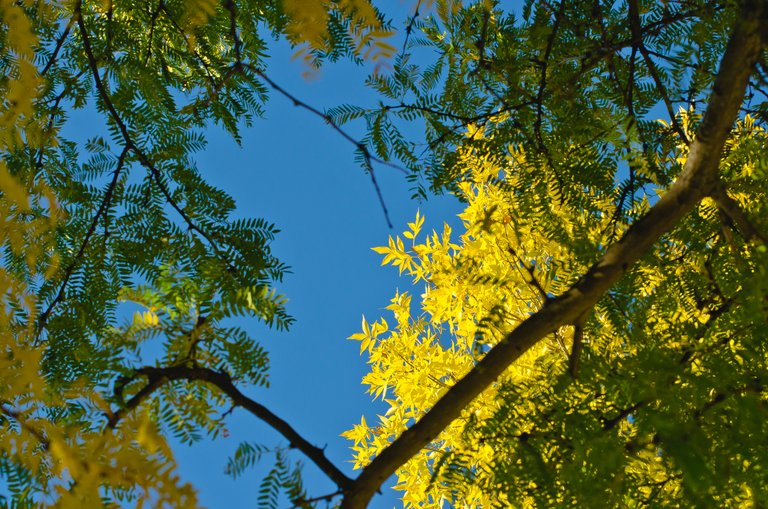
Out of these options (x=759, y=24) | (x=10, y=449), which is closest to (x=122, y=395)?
(x=10, y=449)

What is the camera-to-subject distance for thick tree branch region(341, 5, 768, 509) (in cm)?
68

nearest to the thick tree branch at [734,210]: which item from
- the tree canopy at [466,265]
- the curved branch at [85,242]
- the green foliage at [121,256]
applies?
the tree canopy at [466,265]

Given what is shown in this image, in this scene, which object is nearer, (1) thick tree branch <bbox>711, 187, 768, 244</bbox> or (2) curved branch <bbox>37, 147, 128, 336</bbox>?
(1) thick tree branch <bbox>711, 187, 768, 244</bbox>

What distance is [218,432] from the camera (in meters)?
0.70

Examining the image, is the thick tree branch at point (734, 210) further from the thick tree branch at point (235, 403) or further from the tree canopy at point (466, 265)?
the thick tree branch at point (235, 403)

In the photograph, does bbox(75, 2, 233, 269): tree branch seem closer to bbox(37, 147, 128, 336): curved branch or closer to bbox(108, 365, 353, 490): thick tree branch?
bbox(37, 147, 128, 336): curved branch

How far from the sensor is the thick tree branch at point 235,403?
61 cm

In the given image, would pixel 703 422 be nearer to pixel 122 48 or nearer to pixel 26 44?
pixel 26 44

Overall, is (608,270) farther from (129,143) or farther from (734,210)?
(129,143)

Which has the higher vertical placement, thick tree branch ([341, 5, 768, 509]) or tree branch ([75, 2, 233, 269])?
tree branch ([75, 2, 233, 269])

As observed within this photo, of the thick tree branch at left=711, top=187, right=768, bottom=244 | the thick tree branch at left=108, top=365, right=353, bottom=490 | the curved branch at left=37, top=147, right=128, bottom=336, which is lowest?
the thick tree branch at left=108, top=365, right=353, bottom=490

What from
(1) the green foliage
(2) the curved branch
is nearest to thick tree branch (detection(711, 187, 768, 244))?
(1) the green foliage

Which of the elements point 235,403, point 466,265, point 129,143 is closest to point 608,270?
point 466,265

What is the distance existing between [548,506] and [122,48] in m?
1.46
